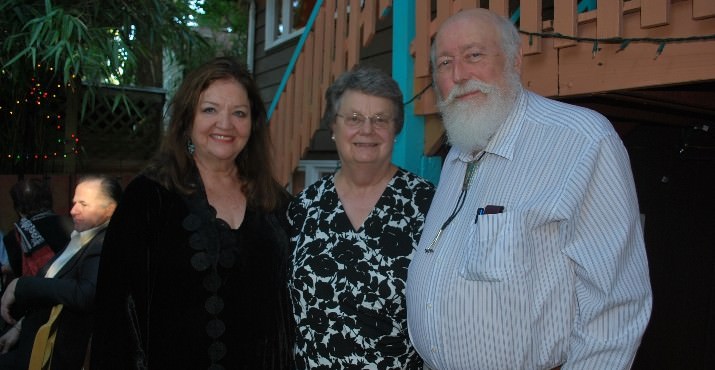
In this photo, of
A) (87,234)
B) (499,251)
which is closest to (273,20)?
(87,234)

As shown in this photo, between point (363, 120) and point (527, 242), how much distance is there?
2.97 feet

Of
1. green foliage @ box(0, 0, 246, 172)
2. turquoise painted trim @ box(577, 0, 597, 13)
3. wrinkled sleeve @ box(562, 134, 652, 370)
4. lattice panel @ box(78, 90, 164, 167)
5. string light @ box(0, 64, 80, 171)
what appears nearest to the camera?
wrinkled sleeve @ box(562, 134, 652, 370)

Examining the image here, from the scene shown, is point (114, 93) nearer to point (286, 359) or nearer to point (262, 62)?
point (262, 62)

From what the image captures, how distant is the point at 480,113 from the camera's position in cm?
173

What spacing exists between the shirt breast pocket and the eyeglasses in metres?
Answer: 0.77

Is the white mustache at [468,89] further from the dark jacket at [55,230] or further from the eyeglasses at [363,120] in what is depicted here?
the dark jacket at [55,230]

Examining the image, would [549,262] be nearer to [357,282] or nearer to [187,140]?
[357,282]

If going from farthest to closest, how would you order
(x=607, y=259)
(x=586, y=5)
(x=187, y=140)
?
(x=586, y=5), (x=187, y=140), (x=607, y=259)

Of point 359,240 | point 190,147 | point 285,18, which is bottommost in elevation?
point 359,240

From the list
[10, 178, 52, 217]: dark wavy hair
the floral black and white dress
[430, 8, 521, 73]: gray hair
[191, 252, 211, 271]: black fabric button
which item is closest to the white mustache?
[430, 8, 521, 73]: gray hair

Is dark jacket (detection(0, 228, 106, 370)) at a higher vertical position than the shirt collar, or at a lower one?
lower

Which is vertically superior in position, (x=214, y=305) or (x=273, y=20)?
(x=273, y=20)

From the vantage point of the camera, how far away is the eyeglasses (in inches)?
85.2

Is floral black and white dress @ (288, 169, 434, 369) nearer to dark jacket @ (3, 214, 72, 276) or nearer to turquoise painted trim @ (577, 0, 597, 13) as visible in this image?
turquoise painted trim @ (577, 0, 597, 13)
